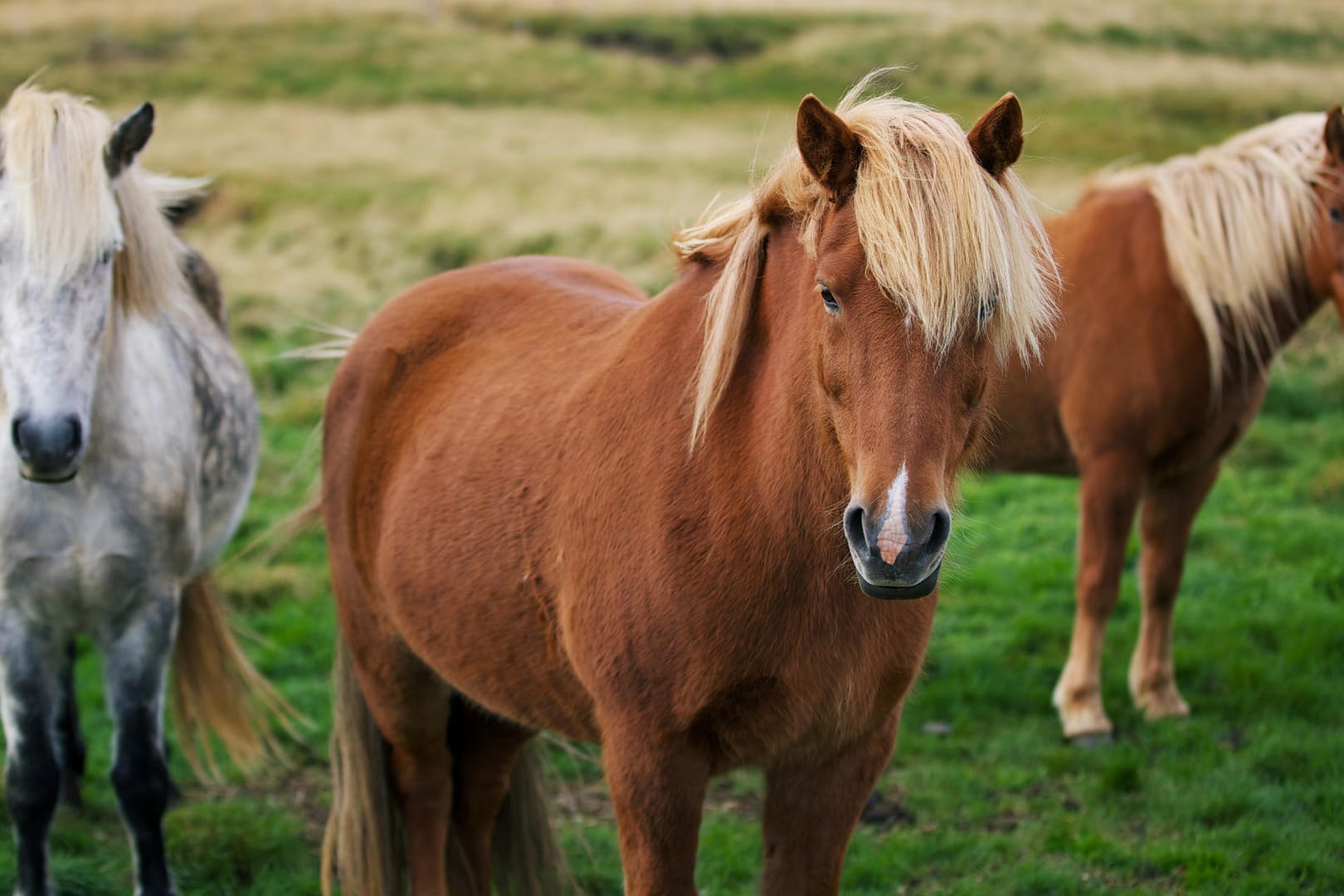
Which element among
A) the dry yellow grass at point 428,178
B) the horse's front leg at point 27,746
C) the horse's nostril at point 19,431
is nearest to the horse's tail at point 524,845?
the horse's front leg at point 27,746

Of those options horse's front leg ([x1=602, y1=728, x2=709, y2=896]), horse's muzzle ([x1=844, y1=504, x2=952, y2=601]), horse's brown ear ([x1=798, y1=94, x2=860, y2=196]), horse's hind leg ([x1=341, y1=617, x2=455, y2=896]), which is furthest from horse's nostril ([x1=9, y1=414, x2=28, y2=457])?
horse's muzzle ([x1=844, y1=504, x2=952, y2=601])

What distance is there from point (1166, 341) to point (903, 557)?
3492mm

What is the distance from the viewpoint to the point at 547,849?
144 inches

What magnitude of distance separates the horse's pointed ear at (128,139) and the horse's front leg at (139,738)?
131 centimetres

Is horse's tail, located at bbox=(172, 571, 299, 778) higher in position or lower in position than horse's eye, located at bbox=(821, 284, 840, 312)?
lower

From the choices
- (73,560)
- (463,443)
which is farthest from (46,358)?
(463,443)

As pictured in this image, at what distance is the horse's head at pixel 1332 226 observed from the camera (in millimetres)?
4695

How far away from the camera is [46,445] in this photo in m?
3.15

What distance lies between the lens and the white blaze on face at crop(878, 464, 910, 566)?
1.84 m

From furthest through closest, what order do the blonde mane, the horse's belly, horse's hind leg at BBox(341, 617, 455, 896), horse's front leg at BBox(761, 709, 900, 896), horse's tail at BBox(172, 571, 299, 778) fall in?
horse's tail at BBox(172, 571, 299, 778), horse's hind leg at BBox(341, 617, 455, 896), the horse's belly, horse's front leg at BBox(761, 709, 900, 896), the blonde mane

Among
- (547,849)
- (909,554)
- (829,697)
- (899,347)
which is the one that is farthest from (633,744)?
(547,849)

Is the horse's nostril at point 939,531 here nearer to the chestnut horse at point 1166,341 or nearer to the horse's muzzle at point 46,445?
the horse's muzzle at point 46,445

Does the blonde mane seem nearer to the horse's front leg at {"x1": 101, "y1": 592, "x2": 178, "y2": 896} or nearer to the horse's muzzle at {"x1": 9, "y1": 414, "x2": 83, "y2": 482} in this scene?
the horse's muzzle at {"x1": 9, "y1": 414, "x2": 83, "y2": 482}

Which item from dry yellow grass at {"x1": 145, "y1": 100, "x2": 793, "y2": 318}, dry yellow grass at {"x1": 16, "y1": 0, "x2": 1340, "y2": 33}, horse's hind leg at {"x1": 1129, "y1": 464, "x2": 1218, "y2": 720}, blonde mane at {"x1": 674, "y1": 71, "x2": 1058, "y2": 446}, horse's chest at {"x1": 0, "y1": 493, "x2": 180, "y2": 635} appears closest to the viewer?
blonde mane at {"x1": 674, "y1": 71, "x2": 1058, "y2": 446}
